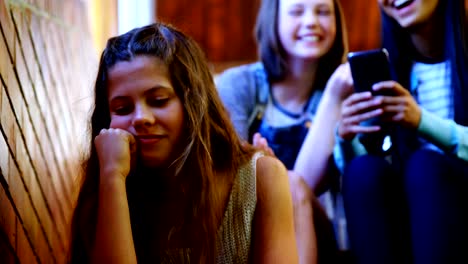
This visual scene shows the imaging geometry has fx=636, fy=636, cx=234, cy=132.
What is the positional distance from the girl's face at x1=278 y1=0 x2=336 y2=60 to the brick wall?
0.55m

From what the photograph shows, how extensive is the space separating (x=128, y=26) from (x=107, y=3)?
43 cm

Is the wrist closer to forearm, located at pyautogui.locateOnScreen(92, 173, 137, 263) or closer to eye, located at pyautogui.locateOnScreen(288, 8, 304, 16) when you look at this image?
forearm, located at pyautogui.locateOnScreen(92, 173, 137, 263)

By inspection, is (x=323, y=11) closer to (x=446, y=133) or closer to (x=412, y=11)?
(x=412, y=11)

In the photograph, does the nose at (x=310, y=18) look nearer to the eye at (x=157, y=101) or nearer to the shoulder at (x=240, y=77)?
the shoulder at (x=240, y=77)

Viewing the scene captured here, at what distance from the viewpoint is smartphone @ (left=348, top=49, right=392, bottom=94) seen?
1243 mm

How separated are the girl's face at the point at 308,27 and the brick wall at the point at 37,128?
1.81ft

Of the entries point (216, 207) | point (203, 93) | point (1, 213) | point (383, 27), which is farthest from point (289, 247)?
point (383, 27)

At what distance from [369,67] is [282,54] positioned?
1.45 ft

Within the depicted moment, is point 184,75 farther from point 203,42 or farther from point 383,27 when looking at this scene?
point 203,42

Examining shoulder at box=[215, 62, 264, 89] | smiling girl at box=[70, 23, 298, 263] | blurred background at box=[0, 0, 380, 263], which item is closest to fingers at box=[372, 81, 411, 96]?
smiling girl at box=[70, 23, 298, 263]

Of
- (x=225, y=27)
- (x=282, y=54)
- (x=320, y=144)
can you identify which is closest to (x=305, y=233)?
(x=320, y=144)

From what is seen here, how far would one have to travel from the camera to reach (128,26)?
3068 mm

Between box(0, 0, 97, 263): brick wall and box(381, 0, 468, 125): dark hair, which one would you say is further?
box(381, 0, 468, 125): dark hair

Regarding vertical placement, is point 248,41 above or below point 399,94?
below
